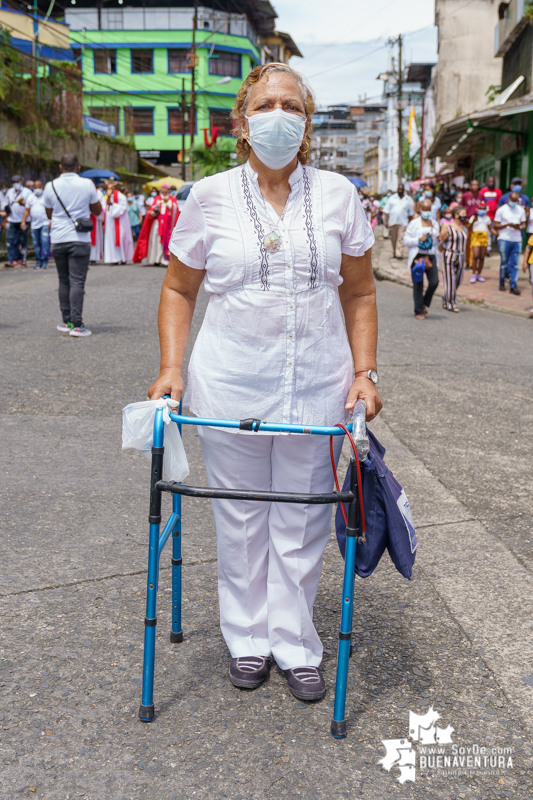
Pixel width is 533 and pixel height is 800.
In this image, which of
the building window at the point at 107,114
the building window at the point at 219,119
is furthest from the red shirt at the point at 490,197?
the building window at the point at 219,119

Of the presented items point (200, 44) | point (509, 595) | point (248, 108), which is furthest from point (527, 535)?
point (200, 44)

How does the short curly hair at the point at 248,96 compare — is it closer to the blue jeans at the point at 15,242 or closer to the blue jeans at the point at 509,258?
the blue jeans at the point at 509,258

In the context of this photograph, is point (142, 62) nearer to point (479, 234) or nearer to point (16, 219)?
point (16, 219)

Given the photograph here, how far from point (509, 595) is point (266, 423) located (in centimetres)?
161

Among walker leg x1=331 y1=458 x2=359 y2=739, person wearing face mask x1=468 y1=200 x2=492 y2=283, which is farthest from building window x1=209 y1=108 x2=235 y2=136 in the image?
walker leg x1=331 y1=458 x2=359 y2=739

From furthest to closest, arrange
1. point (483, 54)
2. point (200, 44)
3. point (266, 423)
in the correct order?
point (200, 44)
point (483, 54)
point (266, 423)

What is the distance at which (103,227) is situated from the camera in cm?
2020

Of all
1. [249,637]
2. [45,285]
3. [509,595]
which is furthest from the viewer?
[45,285]

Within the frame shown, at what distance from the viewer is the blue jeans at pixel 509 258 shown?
14.8 m

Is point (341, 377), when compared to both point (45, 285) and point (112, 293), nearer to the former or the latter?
point (112, 293)

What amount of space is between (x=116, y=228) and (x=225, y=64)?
127ft

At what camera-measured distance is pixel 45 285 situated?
14.5m

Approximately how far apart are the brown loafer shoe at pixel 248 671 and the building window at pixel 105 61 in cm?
5651

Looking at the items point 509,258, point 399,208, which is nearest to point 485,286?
point 509,258
